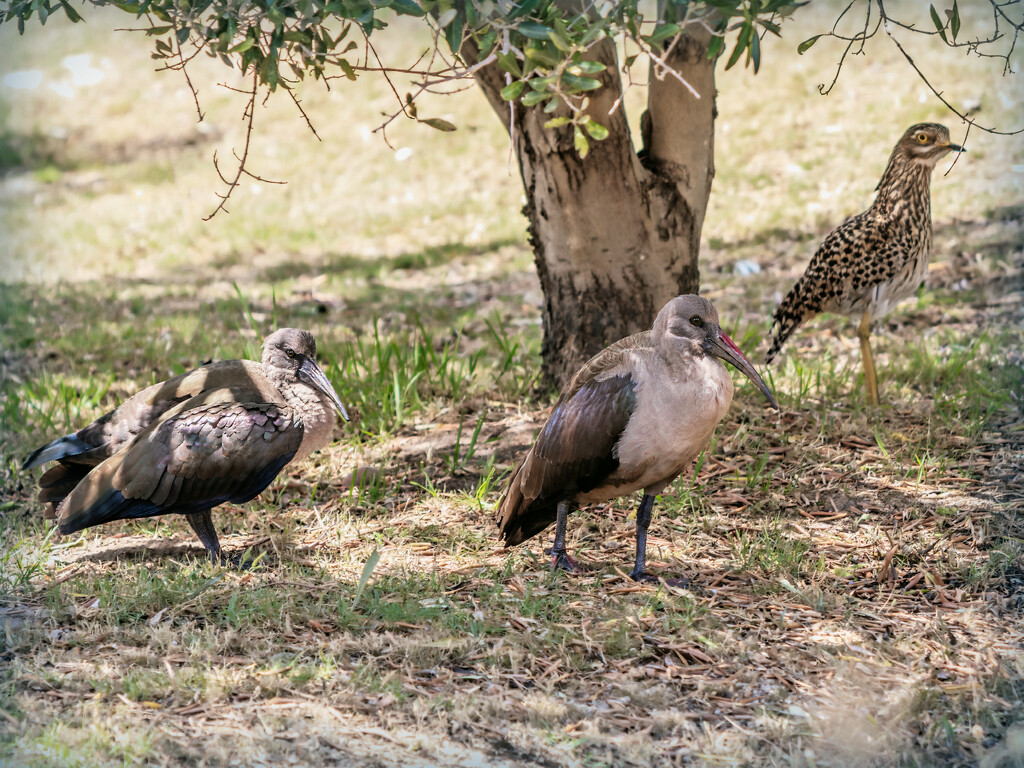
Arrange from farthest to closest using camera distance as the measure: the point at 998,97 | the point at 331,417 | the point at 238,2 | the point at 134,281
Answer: the point at 998,97 < the point at 134,281 < the point at 331,417 < the point at 238,2

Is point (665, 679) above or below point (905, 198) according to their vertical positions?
below

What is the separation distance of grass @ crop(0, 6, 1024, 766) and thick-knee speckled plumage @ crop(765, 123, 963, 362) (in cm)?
44

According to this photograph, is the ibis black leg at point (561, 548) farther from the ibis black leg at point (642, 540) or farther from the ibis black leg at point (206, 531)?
the ibis black leg at point (206, 531)

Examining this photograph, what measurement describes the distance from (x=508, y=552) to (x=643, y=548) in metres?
0.64

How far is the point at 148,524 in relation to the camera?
4.87 metres

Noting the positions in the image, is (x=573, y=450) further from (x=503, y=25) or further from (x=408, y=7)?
(x=408, y=7)

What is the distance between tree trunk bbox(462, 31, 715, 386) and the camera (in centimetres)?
523

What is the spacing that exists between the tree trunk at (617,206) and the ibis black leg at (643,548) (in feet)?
5.08

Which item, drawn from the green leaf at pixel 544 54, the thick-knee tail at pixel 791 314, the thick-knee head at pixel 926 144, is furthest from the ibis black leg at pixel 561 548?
the thick-knee head at pixel 926 144

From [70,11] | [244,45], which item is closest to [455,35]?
[244,45]

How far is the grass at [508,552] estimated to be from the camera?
311 centimetres

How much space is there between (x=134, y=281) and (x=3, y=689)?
6473 mm

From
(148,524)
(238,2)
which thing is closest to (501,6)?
(238,2)

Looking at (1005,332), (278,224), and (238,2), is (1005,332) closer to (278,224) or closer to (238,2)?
(238,2)
